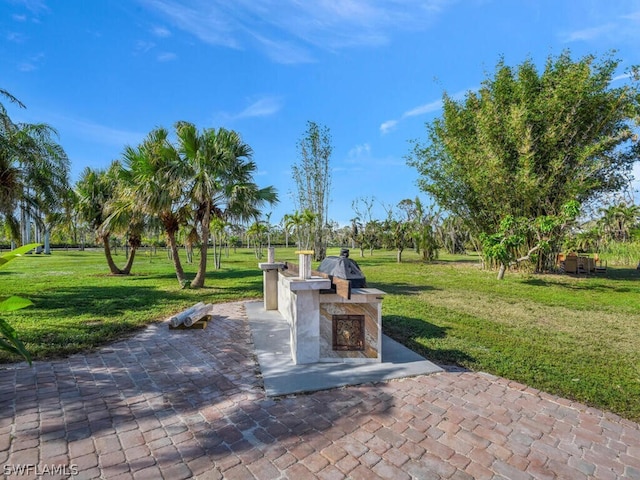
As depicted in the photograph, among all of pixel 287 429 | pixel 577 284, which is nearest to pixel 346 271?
pixel 287 429

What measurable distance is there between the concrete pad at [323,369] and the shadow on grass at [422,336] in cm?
39

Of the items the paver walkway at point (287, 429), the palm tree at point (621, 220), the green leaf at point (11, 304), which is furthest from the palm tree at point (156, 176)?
the palm tree at point (621, 220)

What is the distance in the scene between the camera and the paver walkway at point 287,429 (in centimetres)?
252

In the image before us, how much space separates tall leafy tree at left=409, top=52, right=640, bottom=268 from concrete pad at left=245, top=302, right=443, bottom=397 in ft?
35.7

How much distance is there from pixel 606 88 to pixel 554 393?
1683 cm

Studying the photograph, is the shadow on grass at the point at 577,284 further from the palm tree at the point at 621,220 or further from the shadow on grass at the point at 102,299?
the shadow on grass at the point at 102,299

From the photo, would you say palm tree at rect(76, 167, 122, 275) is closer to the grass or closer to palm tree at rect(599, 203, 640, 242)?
the grass

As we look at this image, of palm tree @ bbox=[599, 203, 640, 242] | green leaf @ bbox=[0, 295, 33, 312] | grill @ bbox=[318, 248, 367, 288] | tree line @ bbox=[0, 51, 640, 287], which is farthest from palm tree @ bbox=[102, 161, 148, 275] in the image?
palm tree @ bbox=[599, 203, 640, 242]

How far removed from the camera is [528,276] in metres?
14.9

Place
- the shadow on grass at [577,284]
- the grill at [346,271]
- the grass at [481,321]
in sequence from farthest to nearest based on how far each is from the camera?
1. the shadow on grass at [577,284]
2. the grill at [346,271]
3. the grass at [481,321]

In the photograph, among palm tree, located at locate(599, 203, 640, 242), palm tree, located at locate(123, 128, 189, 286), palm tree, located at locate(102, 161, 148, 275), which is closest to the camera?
palm tree, located at locate(123, 128, 189, 286)

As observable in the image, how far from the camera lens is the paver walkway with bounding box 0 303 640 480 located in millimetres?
2518

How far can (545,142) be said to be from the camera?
1500cm

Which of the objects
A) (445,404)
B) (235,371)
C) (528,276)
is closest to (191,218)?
(235,371)
